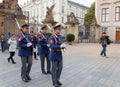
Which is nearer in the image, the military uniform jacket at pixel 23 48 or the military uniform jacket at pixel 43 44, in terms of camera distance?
the military uniform jacket at pixel 23 48

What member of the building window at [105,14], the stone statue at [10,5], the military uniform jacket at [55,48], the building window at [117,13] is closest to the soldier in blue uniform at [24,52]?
the military uniform jacket at [55,48]

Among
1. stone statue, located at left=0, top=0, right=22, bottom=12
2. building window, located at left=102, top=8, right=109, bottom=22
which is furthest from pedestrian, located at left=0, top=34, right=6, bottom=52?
building window, located at left=102, top=8, right=109, bottom=22

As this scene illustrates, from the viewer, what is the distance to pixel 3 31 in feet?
60.5

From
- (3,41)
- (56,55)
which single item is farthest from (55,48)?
(3,41)

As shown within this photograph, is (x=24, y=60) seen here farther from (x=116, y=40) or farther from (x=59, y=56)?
(x=116, y=40)

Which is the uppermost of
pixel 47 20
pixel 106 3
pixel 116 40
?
pixel 106 3

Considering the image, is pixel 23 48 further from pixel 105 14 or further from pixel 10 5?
pixel 105 14

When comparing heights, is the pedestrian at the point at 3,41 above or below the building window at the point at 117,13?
below

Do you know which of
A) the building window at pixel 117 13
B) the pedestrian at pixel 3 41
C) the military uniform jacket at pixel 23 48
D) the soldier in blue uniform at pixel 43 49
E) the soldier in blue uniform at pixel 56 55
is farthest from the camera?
the building window at pixel 117 13

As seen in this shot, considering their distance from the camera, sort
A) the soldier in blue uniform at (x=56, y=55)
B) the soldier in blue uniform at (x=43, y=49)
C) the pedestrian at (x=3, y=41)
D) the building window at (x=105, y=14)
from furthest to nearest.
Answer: the building window at (x=105, y=14) < the pedestrian at (x=3, y=41) < the soldier in blue uniform at (x=43, y=49) < the soldier in blue uniform at (x=56, y=55)

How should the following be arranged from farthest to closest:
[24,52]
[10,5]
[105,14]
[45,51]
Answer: [105,14] < [10,5] < [45,51] < [24,52]

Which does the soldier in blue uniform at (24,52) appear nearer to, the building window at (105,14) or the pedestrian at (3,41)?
the pedestrian at (3,41)

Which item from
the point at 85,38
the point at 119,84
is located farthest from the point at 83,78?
the point at 85,38

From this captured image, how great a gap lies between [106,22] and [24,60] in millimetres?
37661
